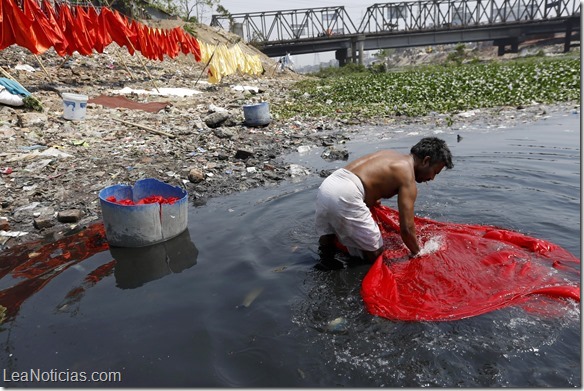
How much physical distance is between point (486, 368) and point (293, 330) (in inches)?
45.0

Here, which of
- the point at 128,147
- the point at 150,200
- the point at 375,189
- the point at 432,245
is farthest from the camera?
the point at 128,147

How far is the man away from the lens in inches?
130

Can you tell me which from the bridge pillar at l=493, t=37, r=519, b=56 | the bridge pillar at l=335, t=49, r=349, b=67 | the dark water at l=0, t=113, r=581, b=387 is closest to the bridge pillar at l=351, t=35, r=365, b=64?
the bridge pillar at l=335, t=49, r=349, b=67

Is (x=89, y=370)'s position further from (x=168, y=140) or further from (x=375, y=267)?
(x=168, y=140)

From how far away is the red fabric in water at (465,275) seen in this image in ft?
9.03

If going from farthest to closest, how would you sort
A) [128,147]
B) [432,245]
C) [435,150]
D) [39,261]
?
1. [128,147]
2. [39,261]
3. [432,245]
4. [435,150]

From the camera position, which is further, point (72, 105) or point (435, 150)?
point (72, 105)

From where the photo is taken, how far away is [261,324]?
2750mm

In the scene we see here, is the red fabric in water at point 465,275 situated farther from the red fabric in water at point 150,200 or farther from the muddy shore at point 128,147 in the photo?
the muddy shore at point 128,147

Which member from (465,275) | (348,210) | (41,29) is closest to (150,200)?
(348,210)

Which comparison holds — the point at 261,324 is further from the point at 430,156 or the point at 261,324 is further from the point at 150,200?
the point at 150,200

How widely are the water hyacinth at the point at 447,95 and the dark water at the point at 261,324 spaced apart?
292 inches

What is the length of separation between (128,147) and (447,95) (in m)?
10.0

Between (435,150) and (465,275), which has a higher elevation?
(435,150)
